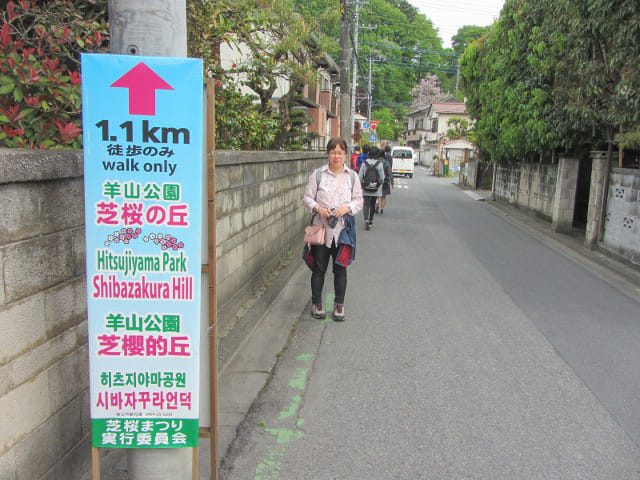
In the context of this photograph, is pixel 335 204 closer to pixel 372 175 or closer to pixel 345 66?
pixel 372 175

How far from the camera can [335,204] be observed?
5527 millimetres

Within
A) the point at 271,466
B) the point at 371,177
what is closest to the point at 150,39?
the point at 271,466

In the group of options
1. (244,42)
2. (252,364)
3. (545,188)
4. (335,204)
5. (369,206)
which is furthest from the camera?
(545,188)

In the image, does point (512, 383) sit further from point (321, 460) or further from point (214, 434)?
point (214, 434)

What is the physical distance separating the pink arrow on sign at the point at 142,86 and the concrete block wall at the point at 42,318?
50 centimetres

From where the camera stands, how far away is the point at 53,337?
8.55 feet

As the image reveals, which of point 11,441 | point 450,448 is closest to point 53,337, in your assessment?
point 11,441

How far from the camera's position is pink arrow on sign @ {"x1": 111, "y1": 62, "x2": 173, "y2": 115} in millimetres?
2367

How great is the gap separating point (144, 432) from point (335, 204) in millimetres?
3340

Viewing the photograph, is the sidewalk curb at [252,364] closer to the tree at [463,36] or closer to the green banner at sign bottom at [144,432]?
the green banner at sign bottom at [144,432]

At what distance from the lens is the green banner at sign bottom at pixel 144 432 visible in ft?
8.53

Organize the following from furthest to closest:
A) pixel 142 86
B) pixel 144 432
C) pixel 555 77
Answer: pixel 555 77 → pixel 144 432 → pixel 142 86

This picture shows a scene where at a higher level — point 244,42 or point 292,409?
Answer: point 244,42

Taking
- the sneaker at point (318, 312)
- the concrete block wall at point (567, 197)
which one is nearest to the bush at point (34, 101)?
the sneaker at point (318, 312)
